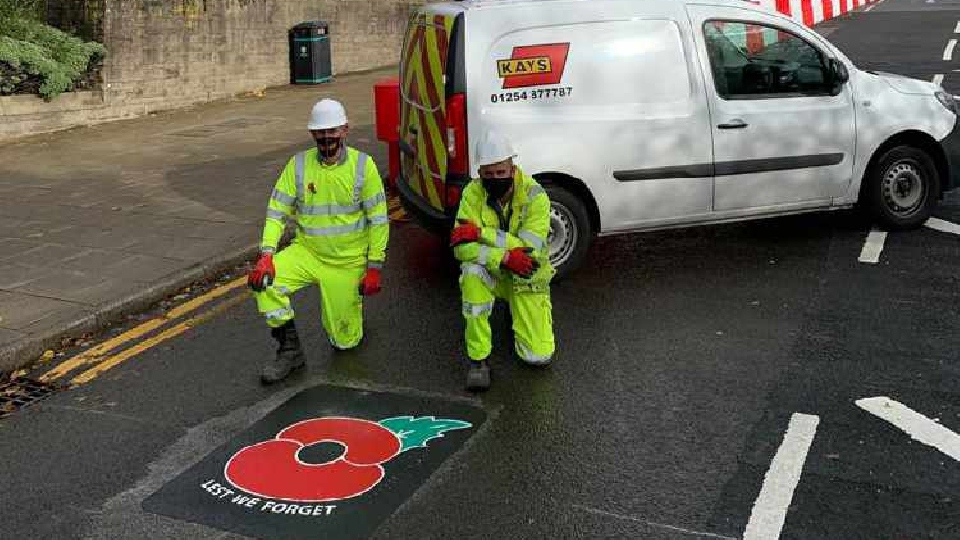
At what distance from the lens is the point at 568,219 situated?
7.20 meters

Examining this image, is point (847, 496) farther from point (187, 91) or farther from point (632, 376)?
point (187, 91)

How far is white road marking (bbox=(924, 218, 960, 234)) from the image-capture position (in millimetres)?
8352

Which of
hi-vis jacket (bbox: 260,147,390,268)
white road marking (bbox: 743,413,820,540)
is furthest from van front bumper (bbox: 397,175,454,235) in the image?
white road marking (bbox: 743,413,820,540)

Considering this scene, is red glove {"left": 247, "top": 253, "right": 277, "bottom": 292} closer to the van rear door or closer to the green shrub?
the van rear door

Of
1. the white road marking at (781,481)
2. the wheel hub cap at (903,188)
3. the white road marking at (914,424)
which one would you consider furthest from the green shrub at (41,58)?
the white road marking at (914,424)

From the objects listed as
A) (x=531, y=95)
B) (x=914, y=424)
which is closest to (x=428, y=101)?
(x=531, y=95)

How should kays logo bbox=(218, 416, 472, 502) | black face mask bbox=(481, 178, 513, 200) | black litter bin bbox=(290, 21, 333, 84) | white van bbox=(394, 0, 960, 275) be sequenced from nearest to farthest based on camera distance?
kays logo bbox=(218, 416, 472, 502), black face mask bbox=(481, 178, 513, 200), white van bbox=(394, 0, 960, 275), black litter bin bbox=(290, 21, 333, 84)

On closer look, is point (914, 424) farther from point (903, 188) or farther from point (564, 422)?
point (903, 188)

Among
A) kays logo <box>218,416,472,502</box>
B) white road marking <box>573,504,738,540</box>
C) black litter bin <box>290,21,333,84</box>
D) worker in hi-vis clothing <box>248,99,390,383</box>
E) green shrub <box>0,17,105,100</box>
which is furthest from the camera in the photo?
black litter bin <box>290,21,333,84</box>

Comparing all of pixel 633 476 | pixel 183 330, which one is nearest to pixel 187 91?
pixel 183 330

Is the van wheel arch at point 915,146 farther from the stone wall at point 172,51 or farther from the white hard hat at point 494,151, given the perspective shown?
the stone wall at point 172,51

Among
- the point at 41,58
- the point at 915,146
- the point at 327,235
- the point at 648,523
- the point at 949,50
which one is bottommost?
the point at 648,523

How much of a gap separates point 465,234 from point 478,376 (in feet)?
2.54

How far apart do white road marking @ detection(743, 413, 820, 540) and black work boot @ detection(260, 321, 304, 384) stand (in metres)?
2.71
